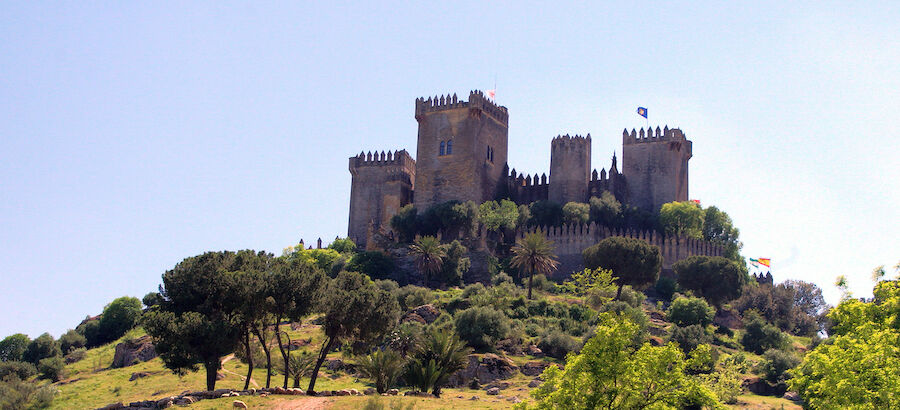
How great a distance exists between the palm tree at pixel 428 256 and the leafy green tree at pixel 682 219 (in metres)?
20.9

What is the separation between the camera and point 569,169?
295 ft

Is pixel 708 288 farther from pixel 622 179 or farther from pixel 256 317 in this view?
pixel 256 317

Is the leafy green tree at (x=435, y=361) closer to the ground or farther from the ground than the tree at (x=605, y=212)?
closer to the ground

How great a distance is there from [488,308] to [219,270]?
20572 millimetres

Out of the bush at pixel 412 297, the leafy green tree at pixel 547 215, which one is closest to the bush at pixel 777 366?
the bush at pixel 412 297

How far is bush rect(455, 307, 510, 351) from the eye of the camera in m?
56.6

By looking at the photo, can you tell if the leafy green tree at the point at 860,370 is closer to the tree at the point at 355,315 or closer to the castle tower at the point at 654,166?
the tree at the point at 355,315

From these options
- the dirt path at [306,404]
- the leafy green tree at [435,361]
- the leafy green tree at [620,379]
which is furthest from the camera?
the leafy green tree at [435,361]

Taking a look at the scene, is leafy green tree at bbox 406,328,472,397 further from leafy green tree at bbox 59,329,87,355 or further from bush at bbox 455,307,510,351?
leafy green tree at bbox 59,329,87,355

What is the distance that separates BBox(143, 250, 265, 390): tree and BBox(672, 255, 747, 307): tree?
40.3m

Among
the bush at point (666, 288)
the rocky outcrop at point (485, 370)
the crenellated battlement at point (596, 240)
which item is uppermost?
the crenellated battlement at point (596, 240)

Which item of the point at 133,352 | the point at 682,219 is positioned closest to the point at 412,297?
the point at 133,352

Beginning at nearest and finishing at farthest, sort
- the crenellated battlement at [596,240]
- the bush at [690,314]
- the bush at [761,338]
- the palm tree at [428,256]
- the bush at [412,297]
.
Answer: the bush at [761,338] → the bush at [690,314] → the bush at [412,297] → the palm tree at [428,256] → the crenellated battlement at [596,240]

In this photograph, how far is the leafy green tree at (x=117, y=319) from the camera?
77.5 meters
